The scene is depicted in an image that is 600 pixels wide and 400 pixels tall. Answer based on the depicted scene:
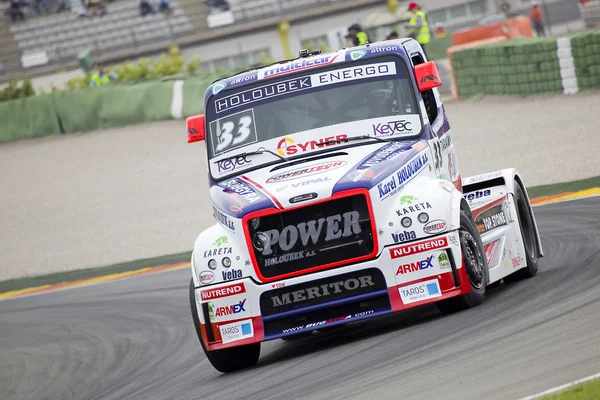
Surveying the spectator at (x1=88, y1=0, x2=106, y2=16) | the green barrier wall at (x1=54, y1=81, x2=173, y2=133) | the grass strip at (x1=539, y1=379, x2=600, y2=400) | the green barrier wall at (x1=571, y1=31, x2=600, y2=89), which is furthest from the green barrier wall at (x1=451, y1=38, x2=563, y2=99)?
the spectator at (x1=88, y1=0, x2=106, y2=16)

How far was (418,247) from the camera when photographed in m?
7.93

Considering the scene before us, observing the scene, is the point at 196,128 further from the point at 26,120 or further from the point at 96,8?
the point at 96,8

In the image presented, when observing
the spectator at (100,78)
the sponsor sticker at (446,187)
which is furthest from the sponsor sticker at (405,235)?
the spectator at (100,78)

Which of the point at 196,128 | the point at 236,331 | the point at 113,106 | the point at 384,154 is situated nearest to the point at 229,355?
the point at 236,331

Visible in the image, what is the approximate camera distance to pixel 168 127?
3130cm

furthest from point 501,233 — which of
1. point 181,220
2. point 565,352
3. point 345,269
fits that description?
point 181,220

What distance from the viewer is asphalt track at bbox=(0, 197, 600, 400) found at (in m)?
6.35

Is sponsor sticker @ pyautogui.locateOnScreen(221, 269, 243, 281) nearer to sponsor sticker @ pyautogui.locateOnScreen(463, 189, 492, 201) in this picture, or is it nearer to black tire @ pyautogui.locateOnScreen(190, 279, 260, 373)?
black tire @ pyautogui.locateOnScreen(190, 279, 260, 373)

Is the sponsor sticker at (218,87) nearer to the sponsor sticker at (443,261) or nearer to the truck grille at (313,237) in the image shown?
the truck grille at (313,237)

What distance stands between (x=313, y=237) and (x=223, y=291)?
753 millimetres

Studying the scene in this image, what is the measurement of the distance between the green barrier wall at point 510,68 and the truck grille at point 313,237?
52.2ft

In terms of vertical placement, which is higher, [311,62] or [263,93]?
[311,62]

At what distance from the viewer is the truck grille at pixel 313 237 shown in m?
Answer: 7.98

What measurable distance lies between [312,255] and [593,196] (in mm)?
6707
